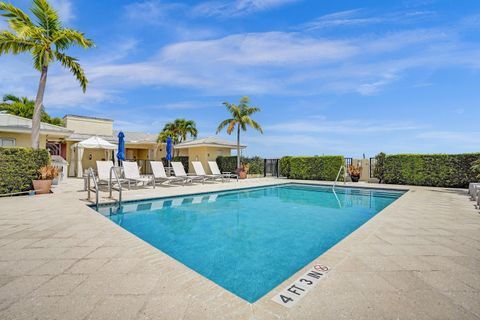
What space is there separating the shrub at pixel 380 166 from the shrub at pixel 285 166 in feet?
20.1

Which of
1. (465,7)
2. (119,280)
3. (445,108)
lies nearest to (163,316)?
(119,280)

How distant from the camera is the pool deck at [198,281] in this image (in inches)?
79.0

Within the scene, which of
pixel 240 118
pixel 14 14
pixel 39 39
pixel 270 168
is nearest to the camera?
pixel 14 14

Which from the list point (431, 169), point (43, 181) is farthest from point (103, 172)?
point (431, 169)

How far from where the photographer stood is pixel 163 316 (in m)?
1.92

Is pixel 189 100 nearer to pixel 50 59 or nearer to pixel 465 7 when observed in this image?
pixel 50 59

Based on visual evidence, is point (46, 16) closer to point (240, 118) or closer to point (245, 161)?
point (240, 118)

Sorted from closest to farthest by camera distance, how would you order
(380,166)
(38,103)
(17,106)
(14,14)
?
(14,14), (38,103), (380,166), (17,106)

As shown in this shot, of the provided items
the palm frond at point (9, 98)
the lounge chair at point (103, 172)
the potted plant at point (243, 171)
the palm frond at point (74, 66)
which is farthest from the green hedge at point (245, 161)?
the palm frond at point (9, 98)

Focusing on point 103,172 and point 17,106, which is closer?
point 103,172

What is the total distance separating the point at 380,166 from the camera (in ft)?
51.1

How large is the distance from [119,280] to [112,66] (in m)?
14.6

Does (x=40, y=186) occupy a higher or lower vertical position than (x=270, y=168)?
lower

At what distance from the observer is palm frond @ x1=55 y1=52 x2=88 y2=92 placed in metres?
10.9
